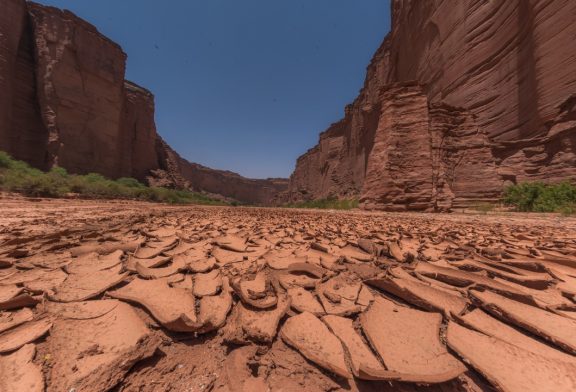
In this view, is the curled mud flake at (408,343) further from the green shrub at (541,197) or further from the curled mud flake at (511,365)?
the green shrub at (541,197)

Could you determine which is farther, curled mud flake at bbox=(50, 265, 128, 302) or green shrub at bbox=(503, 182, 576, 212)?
green shrub at bbox=(503, 182, 576, 212)

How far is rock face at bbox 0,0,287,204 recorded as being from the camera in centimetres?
1315

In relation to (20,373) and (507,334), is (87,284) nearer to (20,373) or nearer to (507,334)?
(20,373)

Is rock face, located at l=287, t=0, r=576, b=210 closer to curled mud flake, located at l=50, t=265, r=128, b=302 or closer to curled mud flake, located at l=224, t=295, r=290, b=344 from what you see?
curled mud flake, located at l=224, t=295, r=290, b=344

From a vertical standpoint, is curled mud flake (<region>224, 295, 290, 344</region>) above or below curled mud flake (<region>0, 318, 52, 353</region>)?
above

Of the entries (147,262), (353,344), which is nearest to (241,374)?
(353,344)

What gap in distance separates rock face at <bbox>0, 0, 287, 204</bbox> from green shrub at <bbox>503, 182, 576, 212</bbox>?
2338 cm

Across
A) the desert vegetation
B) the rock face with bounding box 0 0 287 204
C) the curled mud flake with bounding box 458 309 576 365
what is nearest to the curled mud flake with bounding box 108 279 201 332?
the curled mud flake with bounding box 458 309 576 365

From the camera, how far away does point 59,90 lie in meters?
14.2

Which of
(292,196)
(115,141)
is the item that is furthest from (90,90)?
(292,196)

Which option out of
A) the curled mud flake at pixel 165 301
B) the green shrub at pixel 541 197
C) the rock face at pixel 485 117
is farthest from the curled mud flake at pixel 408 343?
the green shrub at pixel 541 197

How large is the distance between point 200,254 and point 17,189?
31.5ft

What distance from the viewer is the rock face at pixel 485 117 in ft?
23.2

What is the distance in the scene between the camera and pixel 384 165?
7461 millimetres
